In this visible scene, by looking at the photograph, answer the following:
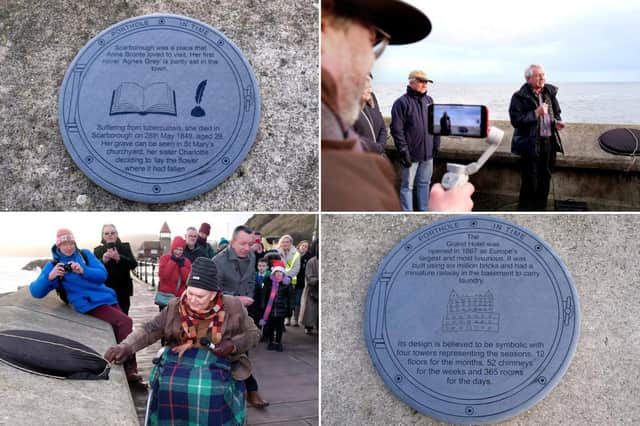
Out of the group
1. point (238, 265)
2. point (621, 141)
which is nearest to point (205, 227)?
point (238, 265)

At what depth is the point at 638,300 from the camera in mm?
3492

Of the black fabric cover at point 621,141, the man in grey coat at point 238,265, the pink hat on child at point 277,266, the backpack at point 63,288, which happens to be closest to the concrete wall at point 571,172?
the black fabric cover at point 621,141

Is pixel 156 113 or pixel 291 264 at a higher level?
pixel 156 113

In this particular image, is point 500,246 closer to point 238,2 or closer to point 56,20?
point 238,2

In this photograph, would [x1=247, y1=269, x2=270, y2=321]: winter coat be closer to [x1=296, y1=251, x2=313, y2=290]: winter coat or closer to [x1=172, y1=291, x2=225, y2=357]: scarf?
[x1=296, y1=251, x2=313, y2=290]: winter coat

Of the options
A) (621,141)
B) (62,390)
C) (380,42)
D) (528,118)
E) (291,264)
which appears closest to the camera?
(62,390)

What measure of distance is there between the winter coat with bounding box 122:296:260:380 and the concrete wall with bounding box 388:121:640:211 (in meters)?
1.69

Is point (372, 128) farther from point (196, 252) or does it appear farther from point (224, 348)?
point (224, 348)

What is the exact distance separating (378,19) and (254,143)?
36.6 inches

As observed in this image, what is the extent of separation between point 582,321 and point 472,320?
602 mm

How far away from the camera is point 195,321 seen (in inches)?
117

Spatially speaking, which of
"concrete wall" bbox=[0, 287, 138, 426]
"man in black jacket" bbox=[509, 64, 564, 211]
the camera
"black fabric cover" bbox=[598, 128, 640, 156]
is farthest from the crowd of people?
"black fabric cover" bbox=[598, 128, 640, 156]

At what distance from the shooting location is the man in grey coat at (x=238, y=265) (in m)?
3.54

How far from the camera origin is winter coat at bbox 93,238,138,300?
12.5 ft
